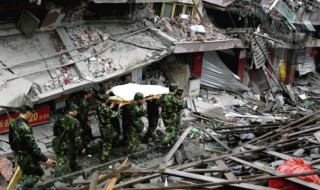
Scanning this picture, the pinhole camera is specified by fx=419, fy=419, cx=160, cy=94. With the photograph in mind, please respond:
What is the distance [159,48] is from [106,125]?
496 centimetres

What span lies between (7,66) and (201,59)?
763cm

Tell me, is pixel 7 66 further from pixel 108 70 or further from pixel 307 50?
pixel 307 50

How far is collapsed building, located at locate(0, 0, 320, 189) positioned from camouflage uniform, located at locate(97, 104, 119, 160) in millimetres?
2061

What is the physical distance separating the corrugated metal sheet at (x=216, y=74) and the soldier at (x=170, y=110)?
5.91 m

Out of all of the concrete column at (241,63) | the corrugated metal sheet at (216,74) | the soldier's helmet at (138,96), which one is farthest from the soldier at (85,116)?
the concrete column at (241,63)

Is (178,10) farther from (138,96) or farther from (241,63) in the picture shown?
(138,96)

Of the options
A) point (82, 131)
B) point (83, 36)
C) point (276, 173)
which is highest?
point (83, 36)

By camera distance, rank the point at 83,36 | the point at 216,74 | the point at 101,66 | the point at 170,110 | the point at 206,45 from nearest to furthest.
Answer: the point at 170,110
the point at 101,66
the point at 83,36
the point at 206,45
the point at 216,74

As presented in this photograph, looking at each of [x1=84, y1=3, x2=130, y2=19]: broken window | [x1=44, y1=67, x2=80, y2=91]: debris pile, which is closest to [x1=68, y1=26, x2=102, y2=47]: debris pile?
[x1=84, y1=3, x2=130, y2=19]: broken window

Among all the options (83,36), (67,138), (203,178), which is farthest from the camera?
(83,36)

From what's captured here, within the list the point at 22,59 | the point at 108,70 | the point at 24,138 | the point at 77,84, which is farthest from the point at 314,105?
the point at 24,138

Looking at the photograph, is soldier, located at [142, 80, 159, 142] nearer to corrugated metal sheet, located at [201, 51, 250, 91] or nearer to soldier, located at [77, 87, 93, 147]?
soldier, located at [77, 87, 93, 147]

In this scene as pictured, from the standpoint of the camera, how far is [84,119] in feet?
33.8

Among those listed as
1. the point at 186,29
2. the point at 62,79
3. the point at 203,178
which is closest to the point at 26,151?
the point at 203,178
